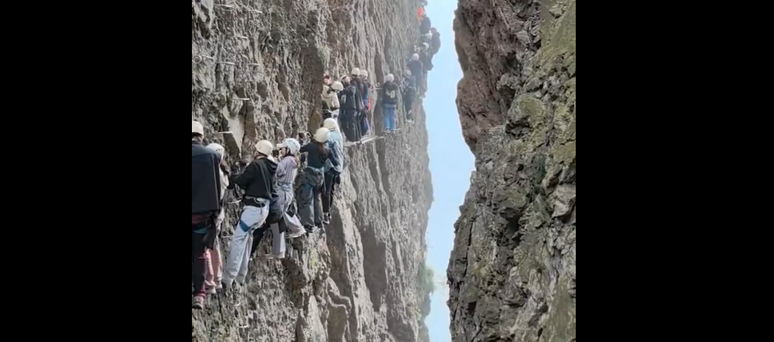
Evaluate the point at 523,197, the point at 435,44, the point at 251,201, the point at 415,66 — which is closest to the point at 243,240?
the point at 251,201

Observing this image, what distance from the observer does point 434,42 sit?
2664cm

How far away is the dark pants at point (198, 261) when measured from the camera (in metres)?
5.76

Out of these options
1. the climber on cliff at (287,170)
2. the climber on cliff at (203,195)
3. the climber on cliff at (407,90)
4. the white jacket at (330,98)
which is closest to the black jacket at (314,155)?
the climber on cliff at (287,170)

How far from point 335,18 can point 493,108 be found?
294 inches

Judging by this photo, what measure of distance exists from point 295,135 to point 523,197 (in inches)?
276

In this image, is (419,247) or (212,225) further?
(419,247)

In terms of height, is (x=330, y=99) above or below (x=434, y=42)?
below

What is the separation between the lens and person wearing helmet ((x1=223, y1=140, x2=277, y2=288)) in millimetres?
6777

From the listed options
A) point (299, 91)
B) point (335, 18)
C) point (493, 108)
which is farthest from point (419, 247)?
point (493, 108)

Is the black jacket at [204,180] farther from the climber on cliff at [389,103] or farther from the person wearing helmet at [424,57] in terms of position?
the person wearing helmet at [424,57]

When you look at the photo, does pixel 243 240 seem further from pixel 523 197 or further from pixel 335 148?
pixel 523 197
